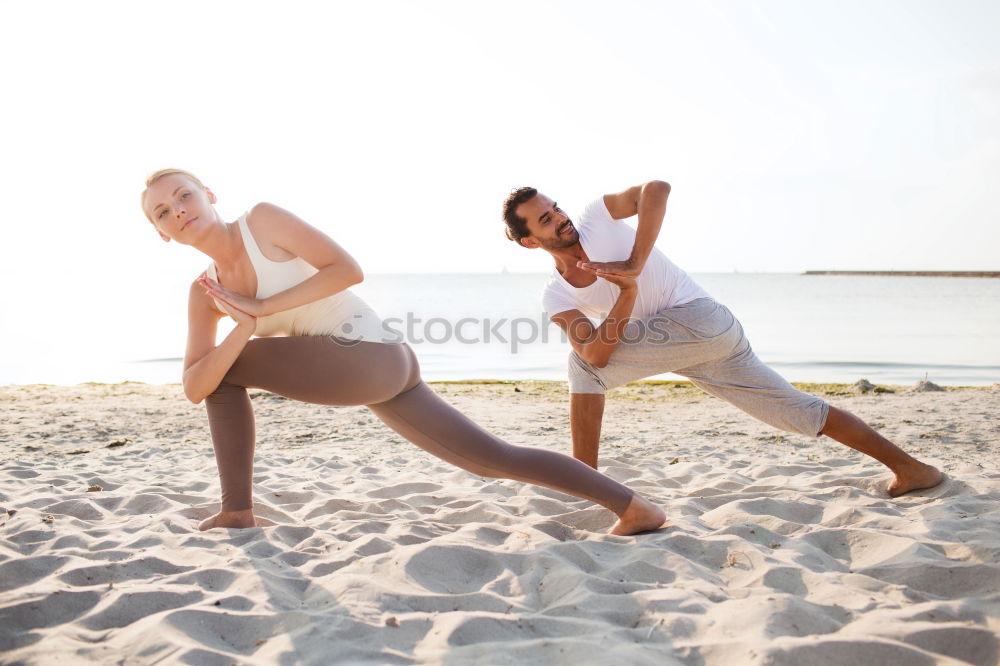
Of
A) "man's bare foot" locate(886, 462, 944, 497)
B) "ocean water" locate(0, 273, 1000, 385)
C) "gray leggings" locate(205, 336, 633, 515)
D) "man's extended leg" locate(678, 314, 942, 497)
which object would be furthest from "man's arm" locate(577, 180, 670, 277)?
"ocean water" locate(0, 273, 1000, 385)

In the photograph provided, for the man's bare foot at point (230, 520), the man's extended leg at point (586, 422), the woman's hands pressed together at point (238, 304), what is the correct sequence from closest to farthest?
the woman's hands pressed together at point (238, 304)
the man's bare foot at point (230, 520)
the man's extended leg at point (586, 422)

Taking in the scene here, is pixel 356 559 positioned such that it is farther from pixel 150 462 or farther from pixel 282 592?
pixel 150 462

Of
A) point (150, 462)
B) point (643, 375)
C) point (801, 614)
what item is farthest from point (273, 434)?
point (801, 614)

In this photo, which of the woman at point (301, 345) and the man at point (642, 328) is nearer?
the woman at point (301, 345)

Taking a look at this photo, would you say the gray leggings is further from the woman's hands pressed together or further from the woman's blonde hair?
the woman's blonde hair

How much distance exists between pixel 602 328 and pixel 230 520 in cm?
188

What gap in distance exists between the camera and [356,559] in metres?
2.78

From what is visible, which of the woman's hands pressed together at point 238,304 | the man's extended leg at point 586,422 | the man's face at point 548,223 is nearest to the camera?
the woman's hands pressed together at point 238,304

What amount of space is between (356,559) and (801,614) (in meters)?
1.53

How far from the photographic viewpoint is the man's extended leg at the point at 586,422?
3.77 m

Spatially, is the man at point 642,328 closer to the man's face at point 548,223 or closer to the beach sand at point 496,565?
the man's face at point 548,223

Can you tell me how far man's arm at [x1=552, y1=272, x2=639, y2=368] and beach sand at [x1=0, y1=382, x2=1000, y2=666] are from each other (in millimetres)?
739

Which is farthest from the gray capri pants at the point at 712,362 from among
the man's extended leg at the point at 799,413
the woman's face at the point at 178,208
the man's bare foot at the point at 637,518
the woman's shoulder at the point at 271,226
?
the woman's face at the point at 178,208

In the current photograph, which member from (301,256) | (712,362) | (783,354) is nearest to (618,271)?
(712,362)
